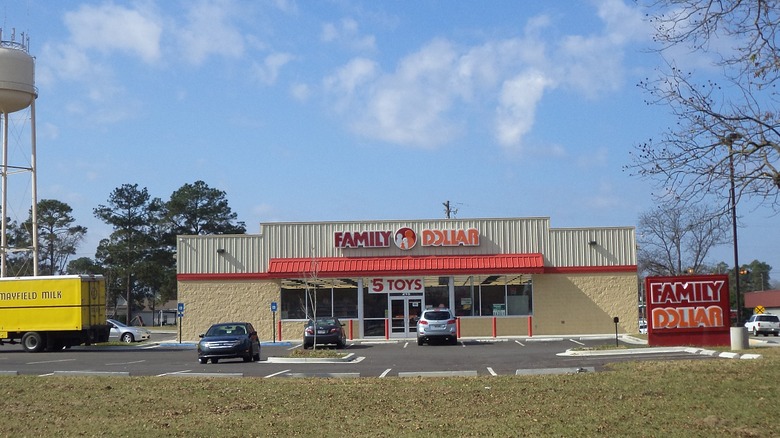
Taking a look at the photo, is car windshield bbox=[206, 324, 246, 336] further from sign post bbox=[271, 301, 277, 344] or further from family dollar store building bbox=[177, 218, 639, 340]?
family dollar store building bbox=[177, 218, 639, 340]

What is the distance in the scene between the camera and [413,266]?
42.6 meters

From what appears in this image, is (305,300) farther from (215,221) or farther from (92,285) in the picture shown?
(215,221)

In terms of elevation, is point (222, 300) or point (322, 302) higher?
point (222, 300)

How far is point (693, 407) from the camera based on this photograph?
12.2 metres

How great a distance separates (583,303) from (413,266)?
8.66m

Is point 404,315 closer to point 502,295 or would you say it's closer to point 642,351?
point 502,295

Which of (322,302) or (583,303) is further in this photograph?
(322,302)

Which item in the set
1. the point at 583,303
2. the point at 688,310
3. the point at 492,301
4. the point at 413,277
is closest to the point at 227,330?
the point at 688,310

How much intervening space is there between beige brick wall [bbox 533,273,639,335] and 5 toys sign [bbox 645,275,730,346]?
531 inches

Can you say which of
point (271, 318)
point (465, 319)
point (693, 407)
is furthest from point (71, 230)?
point (693, 407)

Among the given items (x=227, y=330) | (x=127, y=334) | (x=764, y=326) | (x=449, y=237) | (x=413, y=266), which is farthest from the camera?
(x=764, y=326)

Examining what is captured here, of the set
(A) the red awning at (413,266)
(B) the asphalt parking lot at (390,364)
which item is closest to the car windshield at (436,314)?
(A) the red awning at (413,266)

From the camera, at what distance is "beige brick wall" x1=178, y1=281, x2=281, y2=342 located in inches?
1720

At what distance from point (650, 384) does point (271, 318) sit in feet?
100
